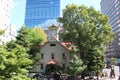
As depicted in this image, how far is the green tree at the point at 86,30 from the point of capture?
4600 centimetres

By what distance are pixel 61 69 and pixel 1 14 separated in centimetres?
2957

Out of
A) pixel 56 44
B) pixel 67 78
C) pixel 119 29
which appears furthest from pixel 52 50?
pixel 119 29

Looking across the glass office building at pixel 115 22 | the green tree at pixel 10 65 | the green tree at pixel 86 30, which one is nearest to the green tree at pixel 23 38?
the green tree at pixel 86 30

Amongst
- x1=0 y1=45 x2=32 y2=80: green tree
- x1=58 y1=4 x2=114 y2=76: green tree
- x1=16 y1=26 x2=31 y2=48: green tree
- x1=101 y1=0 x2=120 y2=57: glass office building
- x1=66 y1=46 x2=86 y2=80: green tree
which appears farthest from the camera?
x1=101 y1=0 x2=120 y2=57: glass office building

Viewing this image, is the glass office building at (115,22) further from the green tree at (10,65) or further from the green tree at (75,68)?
the green tree at (10,65)

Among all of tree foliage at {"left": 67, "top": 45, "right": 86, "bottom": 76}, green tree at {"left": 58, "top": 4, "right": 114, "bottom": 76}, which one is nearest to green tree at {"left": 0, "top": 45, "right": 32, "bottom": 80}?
tree foliage at {"left": 67, "top": 45, "right": 86, "bottom": 76}

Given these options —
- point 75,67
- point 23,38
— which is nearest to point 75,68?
point 75,67

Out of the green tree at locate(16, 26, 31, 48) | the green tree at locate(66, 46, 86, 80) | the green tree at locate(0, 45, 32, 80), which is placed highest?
the green tree at locate(16, 26, 31, 48)

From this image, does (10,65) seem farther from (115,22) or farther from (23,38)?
(115,22)

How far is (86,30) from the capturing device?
45.8 m

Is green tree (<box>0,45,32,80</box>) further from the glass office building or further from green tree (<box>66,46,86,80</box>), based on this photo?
the glass office building

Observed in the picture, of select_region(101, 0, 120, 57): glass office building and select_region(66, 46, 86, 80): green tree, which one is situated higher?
select_region(101, 0, 120, 57): glass office building

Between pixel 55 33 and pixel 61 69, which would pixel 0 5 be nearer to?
pixel 55 33

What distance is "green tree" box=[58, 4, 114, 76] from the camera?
46000 mm
